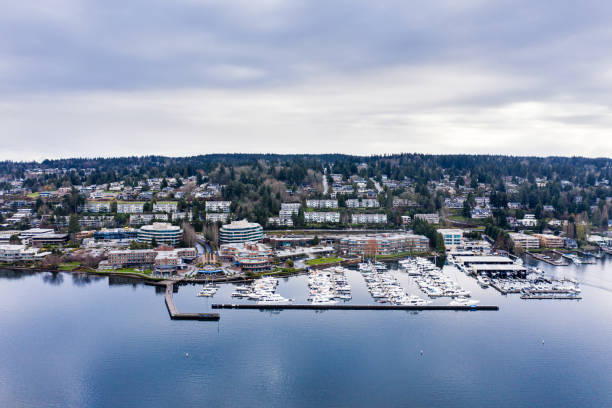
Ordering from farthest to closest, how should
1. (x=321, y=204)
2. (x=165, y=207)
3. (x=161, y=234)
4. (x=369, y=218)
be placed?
1. (x=321, y=204)
2. (x=165, y=207)
3. (x=369, y=218)
4. (x=161, y=234)

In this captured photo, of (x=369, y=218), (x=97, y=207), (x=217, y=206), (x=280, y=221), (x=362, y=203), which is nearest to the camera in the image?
(x=280, y=221)

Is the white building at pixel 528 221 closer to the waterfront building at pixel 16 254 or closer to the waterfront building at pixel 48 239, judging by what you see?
the waterfront building at pixel 48 239

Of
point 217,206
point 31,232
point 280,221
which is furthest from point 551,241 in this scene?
point 31,232

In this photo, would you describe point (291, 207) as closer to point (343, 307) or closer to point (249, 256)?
point (249, 256)

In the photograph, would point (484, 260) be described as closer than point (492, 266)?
No

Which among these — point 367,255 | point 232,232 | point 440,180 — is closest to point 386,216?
point 367,255
